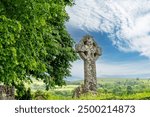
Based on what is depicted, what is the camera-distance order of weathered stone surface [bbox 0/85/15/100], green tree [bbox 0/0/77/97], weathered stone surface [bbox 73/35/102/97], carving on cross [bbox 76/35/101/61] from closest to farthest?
1. weathered stone surface [bbox 0/85/15/100]
2. green tree [bbox 0/0/77/97]
3. weathered stone surface [bbox 73/35/102/97]
4. carving on cross [bbox 76/35/101/61]

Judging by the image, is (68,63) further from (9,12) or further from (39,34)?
(9,12)

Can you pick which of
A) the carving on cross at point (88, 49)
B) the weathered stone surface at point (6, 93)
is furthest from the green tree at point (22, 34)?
the weathered stone surface at point (6, 93)

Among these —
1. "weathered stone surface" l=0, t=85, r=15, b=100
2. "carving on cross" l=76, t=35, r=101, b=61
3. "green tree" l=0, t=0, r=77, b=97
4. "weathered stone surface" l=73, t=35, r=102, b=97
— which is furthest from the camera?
"carving on cross" l=76, t=35, r=101, b=61

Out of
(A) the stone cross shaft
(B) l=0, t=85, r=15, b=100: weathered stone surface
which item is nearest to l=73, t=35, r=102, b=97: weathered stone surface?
(A) the stone cross shaft

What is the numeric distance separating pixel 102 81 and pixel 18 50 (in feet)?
24.9

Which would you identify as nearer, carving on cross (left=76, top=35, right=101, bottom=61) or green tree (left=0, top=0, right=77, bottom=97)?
green tree (left=0, top=0, right=77, bottom=97)

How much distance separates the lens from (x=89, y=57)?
109 feet

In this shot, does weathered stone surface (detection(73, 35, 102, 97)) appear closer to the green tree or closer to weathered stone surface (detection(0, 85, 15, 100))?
the green tree

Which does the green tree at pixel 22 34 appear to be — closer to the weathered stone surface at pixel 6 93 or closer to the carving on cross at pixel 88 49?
the carving on cross at pixel 88 49

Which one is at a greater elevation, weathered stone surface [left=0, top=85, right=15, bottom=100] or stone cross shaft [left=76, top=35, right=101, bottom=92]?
stone cross shaft [left=76, top=35, right=101, bottom=92]

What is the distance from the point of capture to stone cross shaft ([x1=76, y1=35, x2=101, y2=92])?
3195 cm

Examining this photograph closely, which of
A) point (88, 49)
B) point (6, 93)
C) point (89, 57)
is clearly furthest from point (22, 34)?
point (6, 93)

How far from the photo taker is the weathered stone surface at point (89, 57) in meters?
31.9

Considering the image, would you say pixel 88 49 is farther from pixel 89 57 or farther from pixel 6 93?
pixel 6 93
